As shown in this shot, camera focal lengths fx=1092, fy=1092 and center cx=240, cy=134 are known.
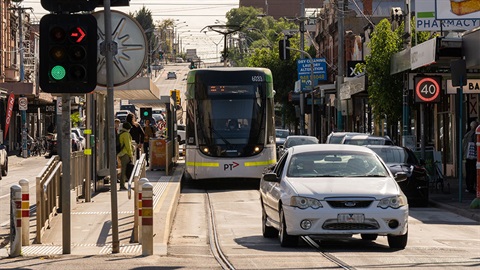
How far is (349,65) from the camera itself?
56844 millimetres

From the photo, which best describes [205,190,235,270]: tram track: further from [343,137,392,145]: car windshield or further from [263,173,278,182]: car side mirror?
[343,137,392,145]: car windshield

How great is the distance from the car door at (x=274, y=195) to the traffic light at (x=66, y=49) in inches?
138

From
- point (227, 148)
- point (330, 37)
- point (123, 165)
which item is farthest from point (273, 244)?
point (330, 37)

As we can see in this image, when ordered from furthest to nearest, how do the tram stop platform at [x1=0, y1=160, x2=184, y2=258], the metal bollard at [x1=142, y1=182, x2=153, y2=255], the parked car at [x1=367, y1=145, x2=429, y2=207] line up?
1. the parked car at [x1=367, y1=145, x2=429, y2=207]
2. the tram stop platform at [x1=0, y1=160, x2=184, y2=258]
3. the metal bollard at [x1=142, y1=182, x2=153, y2=255]

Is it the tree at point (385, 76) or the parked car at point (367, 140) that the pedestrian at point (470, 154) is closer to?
the parked car at point (367, 140)

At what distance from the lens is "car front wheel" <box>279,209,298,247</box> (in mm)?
15320

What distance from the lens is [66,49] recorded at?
543 inches

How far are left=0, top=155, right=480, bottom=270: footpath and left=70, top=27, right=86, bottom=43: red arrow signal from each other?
9.14 ft

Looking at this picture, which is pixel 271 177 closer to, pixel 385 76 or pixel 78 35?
pixel 78 35

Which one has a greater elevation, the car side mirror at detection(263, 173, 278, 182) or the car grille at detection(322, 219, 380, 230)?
the car side mirror at detection(263, 173, 278, 182)

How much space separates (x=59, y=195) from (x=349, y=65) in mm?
37621

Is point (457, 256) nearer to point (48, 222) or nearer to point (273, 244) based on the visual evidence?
point (273, 244)

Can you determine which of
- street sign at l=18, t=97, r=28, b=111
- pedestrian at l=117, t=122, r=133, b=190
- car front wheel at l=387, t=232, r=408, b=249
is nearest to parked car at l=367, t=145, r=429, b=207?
pedestrian at l=117, t=122, r=133, b=190

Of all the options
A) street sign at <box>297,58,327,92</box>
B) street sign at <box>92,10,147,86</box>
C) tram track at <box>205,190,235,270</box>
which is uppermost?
street sign at <box>297,58,327,92</box>
